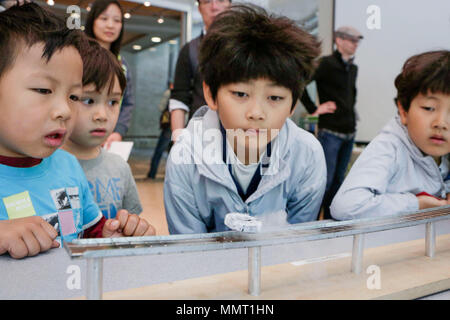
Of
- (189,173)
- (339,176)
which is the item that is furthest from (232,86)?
(339,176)

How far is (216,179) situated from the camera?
803mm

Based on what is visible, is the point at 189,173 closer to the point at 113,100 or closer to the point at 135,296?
the point at 113,100

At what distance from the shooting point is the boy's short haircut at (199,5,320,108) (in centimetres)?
73

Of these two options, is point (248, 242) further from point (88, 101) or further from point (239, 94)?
point (88, 101)

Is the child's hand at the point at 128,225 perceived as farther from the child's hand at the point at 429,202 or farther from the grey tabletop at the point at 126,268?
the child's hand at the point at 429,202

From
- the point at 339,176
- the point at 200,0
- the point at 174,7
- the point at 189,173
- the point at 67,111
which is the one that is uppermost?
the point at 174,7

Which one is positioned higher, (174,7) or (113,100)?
(174,7)

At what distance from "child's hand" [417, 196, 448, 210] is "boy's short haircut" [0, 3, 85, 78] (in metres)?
0.76

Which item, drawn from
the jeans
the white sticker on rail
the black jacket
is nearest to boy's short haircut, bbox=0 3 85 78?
the white sticker on rail

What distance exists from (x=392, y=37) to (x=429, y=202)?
37 centimetres

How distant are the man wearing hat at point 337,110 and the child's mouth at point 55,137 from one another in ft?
4.33

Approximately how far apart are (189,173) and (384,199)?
1.40 feet

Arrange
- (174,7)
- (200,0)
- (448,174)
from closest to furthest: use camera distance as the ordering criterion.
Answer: (448,174)
(200,0)
(174,7)

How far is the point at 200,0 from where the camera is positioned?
1317 mm
